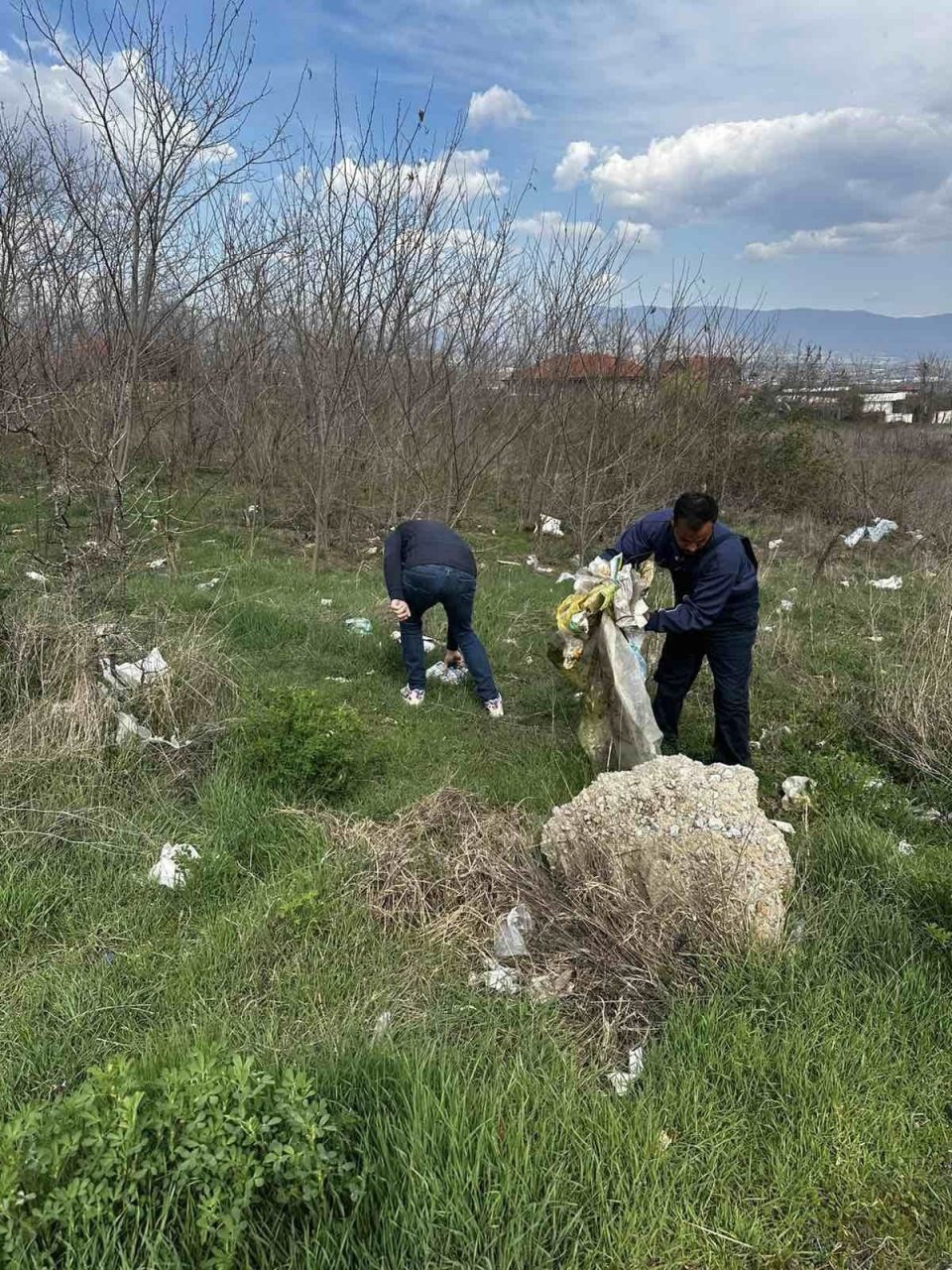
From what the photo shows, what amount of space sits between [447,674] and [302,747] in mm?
1613

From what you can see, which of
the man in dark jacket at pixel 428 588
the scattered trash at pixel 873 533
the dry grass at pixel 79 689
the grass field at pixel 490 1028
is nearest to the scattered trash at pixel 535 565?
the man in dark jacket at pixel 428 588

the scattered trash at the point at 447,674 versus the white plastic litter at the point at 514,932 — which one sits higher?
the scattered trash at the point at 447,674

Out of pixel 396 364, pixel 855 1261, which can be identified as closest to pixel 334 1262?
pixel 855 1261

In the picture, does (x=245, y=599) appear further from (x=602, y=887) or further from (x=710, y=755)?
(x=602, y=887)

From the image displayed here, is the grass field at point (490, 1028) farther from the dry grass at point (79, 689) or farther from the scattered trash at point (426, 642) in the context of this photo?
the scattered trash at point (426, 642)

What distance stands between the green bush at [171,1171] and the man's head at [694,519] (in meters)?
2.56

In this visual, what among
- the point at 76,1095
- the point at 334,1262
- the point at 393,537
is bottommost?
the point at 334,1262

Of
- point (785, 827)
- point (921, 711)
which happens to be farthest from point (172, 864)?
point (921, 711)

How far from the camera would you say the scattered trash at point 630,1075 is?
186 centimetres

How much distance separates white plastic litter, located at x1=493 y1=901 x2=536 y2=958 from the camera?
2.38 metres

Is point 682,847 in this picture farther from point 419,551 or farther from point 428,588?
point 419,551

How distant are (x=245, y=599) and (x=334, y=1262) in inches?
179

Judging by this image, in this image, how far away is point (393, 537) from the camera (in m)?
4.09

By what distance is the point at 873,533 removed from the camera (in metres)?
10.5
